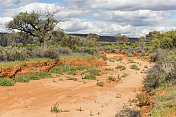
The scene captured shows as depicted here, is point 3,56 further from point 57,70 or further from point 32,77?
point 57,70

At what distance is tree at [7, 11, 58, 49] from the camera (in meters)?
18.4

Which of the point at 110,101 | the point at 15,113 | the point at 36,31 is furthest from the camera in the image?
the point at 36,31

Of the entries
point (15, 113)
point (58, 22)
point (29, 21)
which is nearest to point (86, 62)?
point (58, 22)

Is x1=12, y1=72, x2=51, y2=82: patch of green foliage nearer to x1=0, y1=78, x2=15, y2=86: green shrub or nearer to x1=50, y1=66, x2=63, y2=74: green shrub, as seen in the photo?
x1=0, y1=78, x2=15, y2=86: green shrub

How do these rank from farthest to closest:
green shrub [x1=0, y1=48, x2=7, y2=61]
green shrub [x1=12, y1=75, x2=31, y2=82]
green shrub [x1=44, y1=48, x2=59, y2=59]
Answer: green shrub [x1=44, y1=48, x2=59, y2=59], green shrub [x1=0, y1=48, x2=7, y2=61], green shrub [x1=12, y1=75, x2=31, y2=82]

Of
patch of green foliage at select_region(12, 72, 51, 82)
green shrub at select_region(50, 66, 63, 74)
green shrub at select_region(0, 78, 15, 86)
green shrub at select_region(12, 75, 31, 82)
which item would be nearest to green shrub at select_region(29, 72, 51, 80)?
patch of green foliage at select_region(12, 72, 51, 82)

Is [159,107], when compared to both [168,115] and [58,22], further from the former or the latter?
[58,22]

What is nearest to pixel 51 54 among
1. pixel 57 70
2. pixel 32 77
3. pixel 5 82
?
pixel 57 70

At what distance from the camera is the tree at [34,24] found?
18447 mm

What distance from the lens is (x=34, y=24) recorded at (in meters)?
19.5

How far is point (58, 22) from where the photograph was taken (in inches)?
789

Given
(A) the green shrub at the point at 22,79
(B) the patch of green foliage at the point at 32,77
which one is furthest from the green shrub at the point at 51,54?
(A) the green shrub at the point at 22,79

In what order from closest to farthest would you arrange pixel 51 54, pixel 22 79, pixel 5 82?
1. pixel 5 82
2. pixel 22 79
3. pixel 51 54

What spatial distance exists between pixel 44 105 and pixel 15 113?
1265 millimetres
